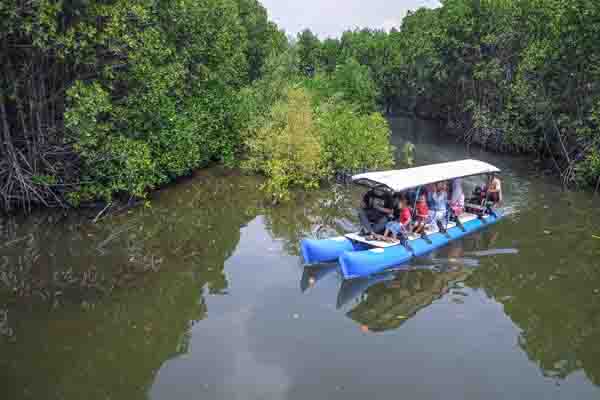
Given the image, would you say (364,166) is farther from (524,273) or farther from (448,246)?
(524,273)

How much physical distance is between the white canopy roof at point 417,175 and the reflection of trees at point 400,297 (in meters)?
2.05

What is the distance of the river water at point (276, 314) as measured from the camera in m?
7.34

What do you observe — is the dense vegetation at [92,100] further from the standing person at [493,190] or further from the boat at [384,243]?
the standing person at [493,190]

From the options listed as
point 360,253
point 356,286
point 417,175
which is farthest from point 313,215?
point 356,286

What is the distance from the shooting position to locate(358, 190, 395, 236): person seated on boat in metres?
11.6

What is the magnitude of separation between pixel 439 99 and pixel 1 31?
33.9 metres

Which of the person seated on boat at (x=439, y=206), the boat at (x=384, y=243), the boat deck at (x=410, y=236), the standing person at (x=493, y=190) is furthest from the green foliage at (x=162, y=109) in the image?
the standing person at (x=493, y=190)

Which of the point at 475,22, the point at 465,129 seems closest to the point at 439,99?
the point at 465,129

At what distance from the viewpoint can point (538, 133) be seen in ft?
77.6

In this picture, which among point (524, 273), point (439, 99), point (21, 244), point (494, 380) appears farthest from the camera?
point (439, 99)

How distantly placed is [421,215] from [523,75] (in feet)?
43.9

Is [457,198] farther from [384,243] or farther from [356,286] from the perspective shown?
[356,286]

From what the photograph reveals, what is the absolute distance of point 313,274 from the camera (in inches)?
436

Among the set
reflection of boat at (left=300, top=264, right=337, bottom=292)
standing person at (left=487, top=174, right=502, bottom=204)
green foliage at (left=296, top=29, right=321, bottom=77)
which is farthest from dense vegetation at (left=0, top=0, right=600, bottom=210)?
green foliage at (left=296, top=29, right=321, bottom=77)
